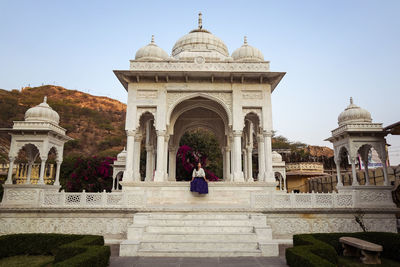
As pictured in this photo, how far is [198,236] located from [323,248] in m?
3.46

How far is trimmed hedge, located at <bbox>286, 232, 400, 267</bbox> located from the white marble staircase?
0.97 meters

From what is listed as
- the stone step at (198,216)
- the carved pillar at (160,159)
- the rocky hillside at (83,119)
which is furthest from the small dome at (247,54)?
the rocky hillside at (83,119)

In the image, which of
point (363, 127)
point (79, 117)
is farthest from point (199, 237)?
point (79, 117)

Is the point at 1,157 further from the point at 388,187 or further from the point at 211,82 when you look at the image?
the point at 388,187

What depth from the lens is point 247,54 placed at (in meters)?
14.9

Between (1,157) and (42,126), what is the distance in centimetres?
2455

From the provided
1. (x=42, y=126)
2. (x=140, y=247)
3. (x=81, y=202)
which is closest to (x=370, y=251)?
(x=140, y=247)

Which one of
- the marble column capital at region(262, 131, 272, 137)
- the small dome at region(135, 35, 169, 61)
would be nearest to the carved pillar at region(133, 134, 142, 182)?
the small dome at region(135, 35, 169, 61)

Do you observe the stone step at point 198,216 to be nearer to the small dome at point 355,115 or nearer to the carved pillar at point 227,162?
the small dome at point 355,115

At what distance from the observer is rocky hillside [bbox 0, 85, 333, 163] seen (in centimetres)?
4719

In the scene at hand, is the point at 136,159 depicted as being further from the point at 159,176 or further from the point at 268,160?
the point at 268,160

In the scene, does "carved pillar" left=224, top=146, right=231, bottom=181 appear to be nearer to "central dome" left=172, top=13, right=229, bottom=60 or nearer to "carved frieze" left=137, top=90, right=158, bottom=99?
"central dome" left=172, top=13, right=229, bottom=60

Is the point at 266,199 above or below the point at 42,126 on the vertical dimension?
below

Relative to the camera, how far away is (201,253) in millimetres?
6957
